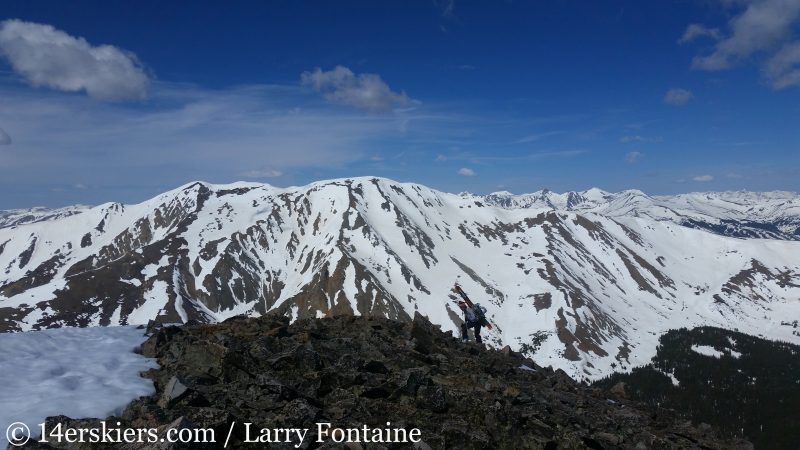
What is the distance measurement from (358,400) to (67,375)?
10912 millimetres

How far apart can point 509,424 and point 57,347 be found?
63.9ft

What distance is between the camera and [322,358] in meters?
18.9

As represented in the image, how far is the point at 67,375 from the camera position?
16.2 meters

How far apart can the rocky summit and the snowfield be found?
0.78 meters

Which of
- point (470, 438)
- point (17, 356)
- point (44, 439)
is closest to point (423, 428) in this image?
point (470, 438)

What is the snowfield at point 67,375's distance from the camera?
13391 millimetres

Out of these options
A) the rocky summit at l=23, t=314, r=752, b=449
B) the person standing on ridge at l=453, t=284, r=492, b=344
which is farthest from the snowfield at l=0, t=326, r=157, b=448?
the person standing on ridge at l=453, t=284, r=492, b=344

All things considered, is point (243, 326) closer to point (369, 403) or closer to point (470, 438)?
point (369, 403)

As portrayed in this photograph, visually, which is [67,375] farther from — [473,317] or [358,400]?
[473,317]

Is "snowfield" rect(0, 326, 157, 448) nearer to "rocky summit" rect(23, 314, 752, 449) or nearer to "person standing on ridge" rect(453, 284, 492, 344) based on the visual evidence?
"rocky summit" rect(23, 314, 752, 449)

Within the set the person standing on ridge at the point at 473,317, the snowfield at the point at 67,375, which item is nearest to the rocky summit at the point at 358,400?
the snowfield at the point at 67,375

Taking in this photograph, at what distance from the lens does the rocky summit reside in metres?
13.0

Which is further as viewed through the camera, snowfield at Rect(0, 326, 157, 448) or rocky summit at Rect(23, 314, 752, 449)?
snowfield at Rect(0, 326, 157, 448)

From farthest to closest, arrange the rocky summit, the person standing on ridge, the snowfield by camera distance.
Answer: the person standing on ridge, the snowfield, the rocky summit
